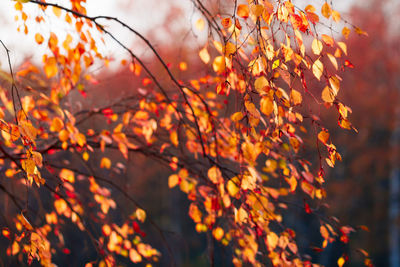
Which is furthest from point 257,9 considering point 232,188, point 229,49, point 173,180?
point 173,180

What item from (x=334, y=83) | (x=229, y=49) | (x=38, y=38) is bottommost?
(x=334, y=83)

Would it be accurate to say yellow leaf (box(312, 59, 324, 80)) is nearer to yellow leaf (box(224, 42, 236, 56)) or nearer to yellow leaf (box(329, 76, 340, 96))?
yellow leaf (box(329, 76, 340, 96))

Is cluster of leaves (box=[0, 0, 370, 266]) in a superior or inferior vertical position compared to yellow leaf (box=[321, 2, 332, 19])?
inferior

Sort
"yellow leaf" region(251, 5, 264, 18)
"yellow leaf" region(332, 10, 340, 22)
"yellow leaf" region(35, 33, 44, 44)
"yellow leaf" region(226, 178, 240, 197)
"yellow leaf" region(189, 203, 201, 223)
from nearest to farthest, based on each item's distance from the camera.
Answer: "yellow leaf" region(251, 5, 264, 18)
"yellow leaf" region(332, 10, 340, 22)
"yellow leaf" region(226, 178, 240, 197)
"yellow leaf" region(35, 33, 44, 44)
"yellow leaf" region(189, 203, 201, 223)

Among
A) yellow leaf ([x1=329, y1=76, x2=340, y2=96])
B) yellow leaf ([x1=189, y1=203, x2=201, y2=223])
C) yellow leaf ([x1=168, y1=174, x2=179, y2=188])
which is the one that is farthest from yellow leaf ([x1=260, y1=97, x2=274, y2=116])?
yellow leaf ([x1=189, y1=203, x2=201, y2=223])

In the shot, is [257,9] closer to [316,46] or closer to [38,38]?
[316,46]

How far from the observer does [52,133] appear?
307cm

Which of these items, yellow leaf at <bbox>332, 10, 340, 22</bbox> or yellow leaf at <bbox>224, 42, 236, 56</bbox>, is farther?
yellow leaf at <bbox>332, 10, 340, 22</bbox>

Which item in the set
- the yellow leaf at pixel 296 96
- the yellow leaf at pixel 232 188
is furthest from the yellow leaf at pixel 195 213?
the yellow leaf at pixel 296 96

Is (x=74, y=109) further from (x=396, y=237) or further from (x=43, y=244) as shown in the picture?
(x=396, y=237)

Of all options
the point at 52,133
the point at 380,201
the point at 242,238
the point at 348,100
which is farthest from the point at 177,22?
the point at 380,201

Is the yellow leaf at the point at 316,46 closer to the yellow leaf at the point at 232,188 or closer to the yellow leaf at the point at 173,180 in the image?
the yellow leaf at the point at 232,188

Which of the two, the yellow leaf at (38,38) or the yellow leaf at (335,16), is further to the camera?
the yellow leaf at (38,38)

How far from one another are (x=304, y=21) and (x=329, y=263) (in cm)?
1229
